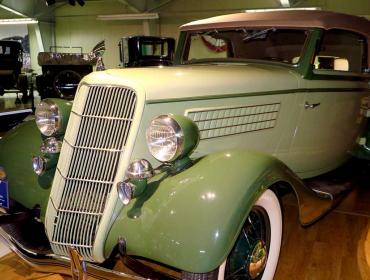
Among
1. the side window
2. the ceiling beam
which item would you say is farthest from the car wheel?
the ceiling beam

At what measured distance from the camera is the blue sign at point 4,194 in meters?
2.42

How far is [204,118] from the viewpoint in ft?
7.82

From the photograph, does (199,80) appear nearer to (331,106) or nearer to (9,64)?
(331,106)

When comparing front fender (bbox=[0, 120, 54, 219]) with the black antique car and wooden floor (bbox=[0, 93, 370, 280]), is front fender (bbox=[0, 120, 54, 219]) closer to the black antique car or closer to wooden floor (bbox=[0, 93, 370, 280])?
wooden floor (bbox=[0, 93, 370, 280])

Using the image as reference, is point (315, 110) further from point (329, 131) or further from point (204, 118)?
point (204, 118)

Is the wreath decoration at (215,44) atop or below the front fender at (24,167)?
atop

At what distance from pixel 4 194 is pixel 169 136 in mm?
1229

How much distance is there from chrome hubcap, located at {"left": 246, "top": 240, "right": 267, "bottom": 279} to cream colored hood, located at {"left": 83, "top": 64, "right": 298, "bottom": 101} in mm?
910

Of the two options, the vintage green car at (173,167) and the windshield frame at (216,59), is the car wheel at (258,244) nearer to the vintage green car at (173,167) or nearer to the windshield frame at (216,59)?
the vintage green car at (173,167)

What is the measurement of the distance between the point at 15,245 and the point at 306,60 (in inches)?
92.3

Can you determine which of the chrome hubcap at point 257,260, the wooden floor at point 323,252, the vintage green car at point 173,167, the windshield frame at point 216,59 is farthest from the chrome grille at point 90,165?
the windshield frame at point 216,59

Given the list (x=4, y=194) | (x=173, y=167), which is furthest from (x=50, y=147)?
(x=173, y=167)

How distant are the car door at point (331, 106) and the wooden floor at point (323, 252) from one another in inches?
18.4

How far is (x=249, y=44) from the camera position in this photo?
11.2 feet
